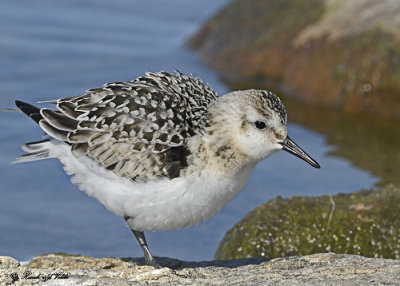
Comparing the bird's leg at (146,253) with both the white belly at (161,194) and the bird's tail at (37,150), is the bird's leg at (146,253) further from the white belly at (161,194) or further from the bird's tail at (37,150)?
the bird's tail at (37,150)

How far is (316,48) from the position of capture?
13.4 metres

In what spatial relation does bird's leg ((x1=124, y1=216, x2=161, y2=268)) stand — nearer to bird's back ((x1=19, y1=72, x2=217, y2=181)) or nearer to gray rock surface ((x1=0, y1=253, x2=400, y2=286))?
gray rock surface ((x1=0, y1=253, x2=400, y2=286))

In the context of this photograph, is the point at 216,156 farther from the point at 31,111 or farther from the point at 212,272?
the point at 31,111

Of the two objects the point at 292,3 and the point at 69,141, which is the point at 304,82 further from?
the point at 69,141

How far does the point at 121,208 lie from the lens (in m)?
6.77

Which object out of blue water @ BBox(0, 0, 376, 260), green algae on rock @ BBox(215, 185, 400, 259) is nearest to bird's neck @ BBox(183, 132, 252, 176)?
green algae on rock @ BBox(215, 185, 400, 259)

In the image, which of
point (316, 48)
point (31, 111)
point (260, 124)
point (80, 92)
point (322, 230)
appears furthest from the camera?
point (316, 48)

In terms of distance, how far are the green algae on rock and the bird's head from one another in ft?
5.55

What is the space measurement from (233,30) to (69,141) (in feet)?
27.0

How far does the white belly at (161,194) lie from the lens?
21.4 ft

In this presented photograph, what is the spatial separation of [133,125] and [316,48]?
7.21m

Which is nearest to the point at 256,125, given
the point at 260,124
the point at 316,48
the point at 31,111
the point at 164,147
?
the point at 260,124

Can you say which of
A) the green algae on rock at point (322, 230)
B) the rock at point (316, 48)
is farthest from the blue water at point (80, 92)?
the green algae on rock at point (322, 230)

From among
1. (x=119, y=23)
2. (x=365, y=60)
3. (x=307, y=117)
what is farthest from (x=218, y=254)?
(x=119, y=23)
